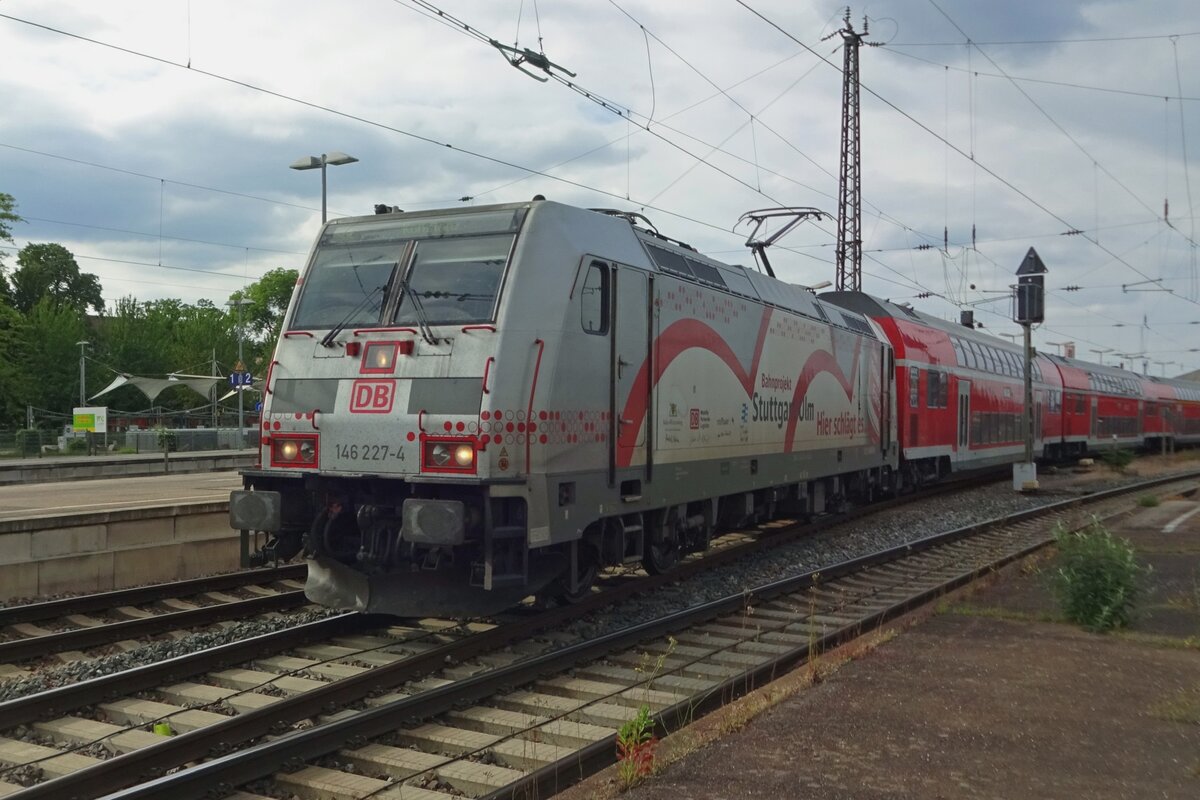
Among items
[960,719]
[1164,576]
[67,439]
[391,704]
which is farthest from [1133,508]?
[67,439]

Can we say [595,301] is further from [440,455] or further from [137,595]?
[137,595]

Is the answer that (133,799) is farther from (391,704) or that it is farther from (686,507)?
(686,507)

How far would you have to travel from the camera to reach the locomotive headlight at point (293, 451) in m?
8.14

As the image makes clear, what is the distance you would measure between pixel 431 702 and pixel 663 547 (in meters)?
4.74

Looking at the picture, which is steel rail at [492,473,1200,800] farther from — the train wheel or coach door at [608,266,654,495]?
coach door at [608,266,654,495]

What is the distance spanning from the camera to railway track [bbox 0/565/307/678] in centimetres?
795

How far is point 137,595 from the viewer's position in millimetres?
9828

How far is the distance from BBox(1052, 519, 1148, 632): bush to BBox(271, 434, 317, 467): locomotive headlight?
21.8ft

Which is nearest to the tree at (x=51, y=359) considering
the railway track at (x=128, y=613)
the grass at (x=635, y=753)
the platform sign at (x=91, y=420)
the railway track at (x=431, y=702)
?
the platform sign at (x=91, y=420)

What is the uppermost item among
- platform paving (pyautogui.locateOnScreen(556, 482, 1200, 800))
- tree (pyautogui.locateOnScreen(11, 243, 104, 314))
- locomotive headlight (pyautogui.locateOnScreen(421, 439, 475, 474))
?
tree (pyautogui.locateOnScreen(11, 243, 104, 314))

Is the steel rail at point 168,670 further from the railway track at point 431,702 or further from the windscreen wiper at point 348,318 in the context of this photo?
the windscreen wiper at point 348,318

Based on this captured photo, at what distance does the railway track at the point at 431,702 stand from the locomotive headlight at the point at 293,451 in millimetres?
1388

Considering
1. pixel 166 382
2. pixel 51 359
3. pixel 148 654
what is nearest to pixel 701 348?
pixel 148 654

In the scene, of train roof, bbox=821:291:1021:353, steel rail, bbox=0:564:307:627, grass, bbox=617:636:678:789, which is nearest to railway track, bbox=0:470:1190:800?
grass, bbox=617:636:678:789
